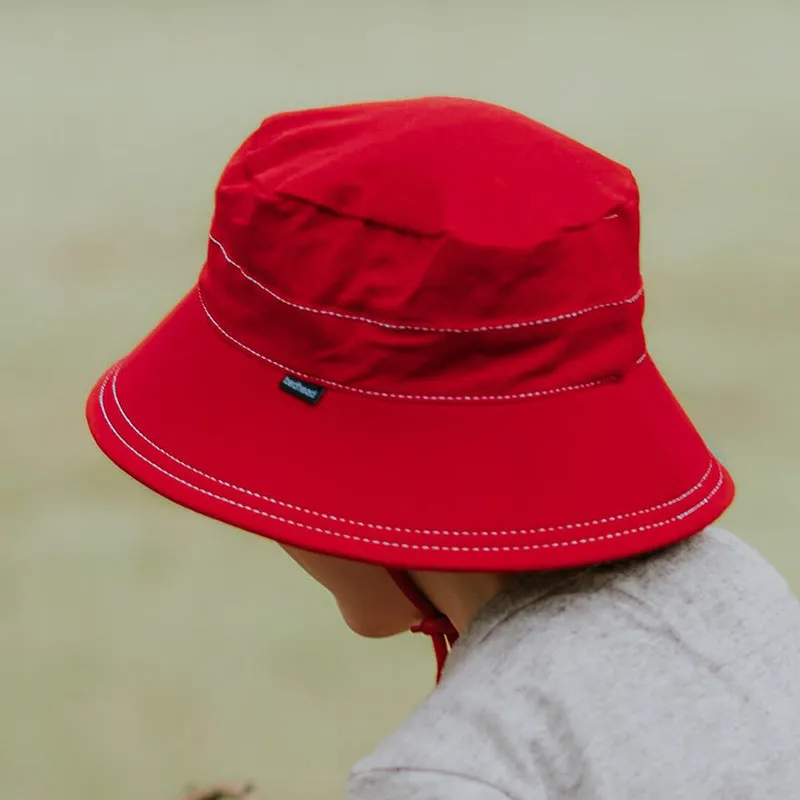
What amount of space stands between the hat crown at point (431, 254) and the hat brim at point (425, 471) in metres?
0.02

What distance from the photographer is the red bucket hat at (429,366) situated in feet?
1.84

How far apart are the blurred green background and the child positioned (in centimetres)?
73

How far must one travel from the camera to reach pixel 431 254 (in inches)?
21.8

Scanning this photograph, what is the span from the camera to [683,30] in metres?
1.56

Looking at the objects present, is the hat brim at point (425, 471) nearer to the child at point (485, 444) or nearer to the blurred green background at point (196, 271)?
the child at point (485, 444)

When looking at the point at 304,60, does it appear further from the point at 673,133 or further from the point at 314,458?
the point at 314,458

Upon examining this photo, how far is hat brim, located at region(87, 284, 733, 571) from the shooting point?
56 cm

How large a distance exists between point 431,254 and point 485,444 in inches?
3.7

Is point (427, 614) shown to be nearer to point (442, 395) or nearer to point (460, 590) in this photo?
point (460, 590)

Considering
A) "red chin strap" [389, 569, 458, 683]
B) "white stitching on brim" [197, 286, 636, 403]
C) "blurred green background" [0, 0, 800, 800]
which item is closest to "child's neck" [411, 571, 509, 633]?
"red chin strap" [389, 569, 458, 683]

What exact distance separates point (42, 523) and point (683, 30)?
1.01m

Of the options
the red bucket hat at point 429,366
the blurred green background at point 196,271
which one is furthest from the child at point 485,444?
the blurred green background at point 196,271

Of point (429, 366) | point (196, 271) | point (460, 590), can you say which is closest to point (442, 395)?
point (429, 366)

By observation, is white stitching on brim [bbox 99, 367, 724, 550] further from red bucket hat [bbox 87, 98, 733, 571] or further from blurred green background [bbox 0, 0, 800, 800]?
blurred green background [bbox 0, 0, 800, 800]
